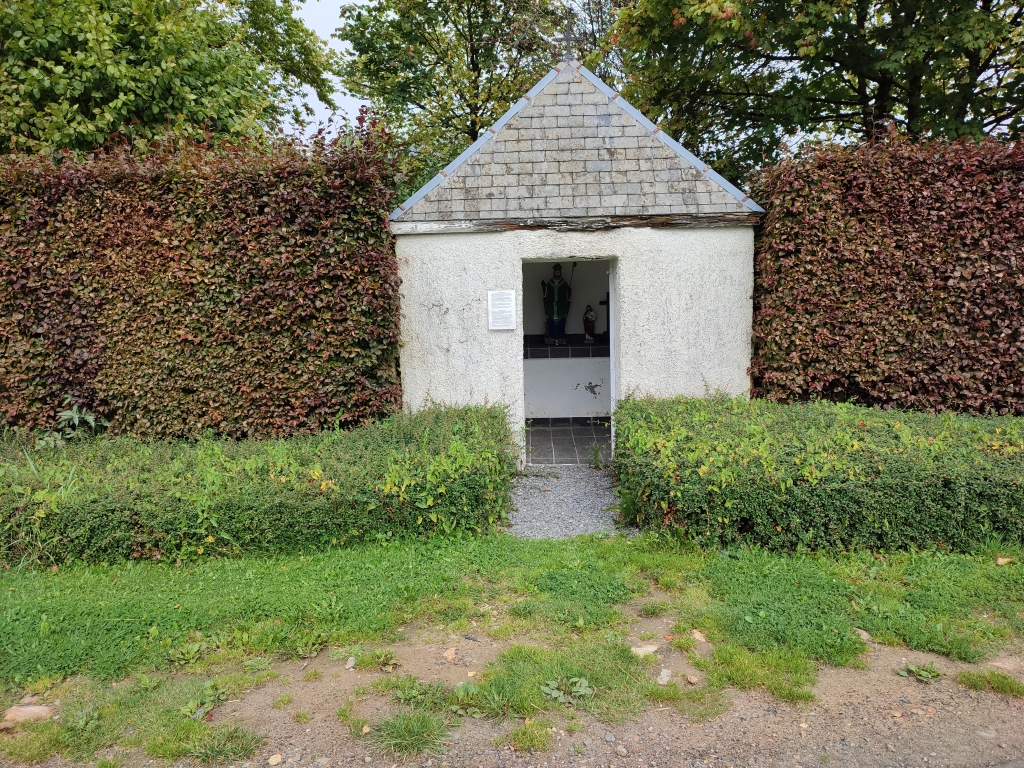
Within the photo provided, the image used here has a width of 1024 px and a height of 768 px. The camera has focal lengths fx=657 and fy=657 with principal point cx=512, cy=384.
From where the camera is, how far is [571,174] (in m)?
7.76

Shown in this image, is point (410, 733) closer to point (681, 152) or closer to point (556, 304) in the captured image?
point (681, 152)

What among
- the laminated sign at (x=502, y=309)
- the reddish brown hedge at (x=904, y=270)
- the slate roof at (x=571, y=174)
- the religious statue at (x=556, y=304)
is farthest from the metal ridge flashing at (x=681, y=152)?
the religious statue at (x=556, y=304)

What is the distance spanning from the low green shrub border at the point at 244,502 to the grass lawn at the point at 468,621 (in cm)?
18

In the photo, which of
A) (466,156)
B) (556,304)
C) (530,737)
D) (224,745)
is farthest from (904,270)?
(224,745)

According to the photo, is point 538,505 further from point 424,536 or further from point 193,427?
point 193,427

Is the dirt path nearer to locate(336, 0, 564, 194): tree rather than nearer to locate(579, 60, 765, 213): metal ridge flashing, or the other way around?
locate(579, 60, 765, 213): metal ridge flashing

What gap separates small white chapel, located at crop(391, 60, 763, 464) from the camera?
772cm

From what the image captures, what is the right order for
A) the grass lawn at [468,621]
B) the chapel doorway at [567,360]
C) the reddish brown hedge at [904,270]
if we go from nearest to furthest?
the grass lawn at [468,621], the reddish brown hedge at [904,270], the chapel doorway at [567,360]

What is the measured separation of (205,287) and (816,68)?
1034 cm

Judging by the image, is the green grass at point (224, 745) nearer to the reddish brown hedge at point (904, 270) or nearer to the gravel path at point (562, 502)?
the gravel path at point (562, 502)

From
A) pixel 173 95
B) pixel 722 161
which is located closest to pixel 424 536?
pixel 173 95

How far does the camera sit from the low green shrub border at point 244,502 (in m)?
5.20

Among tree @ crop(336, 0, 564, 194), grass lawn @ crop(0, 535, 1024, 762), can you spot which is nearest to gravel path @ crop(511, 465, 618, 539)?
grass lawn @ crop(0, 535, 1024, 762)

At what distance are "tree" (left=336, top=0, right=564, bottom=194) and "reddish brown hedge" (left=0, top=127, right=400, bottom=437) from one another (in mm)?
9514
